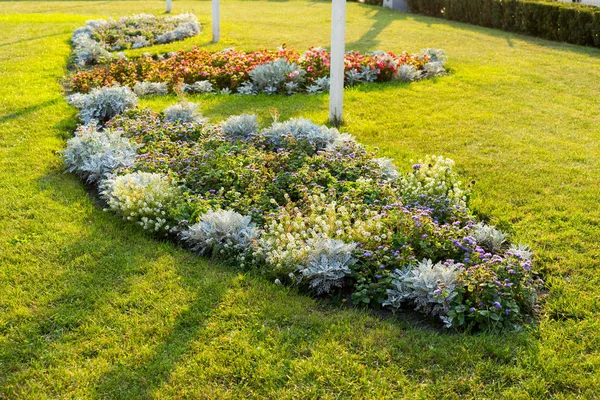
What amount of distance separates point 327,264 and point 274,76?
553cm

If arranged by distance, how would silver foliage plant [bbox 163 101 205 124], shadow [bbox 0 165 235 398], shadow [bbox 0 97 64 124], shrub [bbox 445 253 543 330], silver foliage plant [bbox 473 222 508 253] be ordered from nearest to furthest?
shadow [bbox 0 165 235 398], shrub [bbox 445 253 543 330], silver foliage plant [bbox 473 222 508 253], silver foliage plant [bbox 163 101 205 124], shadow [bbox 0 97 64 124]

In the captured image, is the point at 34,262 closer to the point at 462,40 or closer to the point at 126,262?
the point at 126,262

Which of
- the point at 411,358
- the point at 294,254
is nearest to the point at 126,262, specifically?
the point at 294,254

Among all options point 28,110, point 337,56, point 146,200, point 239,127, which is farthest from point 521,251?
point 28,110

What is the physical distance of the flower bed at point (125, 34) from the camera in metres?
11.4

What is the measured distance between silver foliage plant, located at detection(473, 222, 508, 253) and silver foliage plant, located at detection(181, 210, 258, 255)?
173 cm

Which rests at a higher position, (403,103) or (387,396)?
(403,103)

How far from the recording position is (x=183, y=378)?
3.24m

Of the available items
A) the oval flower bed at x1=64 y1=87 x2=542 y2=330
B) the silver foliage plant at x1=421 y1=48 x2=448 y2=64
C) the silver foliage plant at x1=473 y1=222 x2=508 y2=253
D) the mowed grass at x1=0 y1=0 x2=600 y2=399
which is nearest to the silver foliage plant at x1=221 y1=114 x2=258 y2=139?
the oval flower bed at x1=64 y1=87 x2=542 y2=330

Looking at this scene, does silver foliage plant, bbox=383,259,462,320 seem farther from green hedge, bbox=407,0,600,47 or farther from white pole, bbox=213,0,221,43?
green hedge, bbox=407,0,600,47

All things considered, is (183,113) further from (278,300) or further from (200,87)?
(278,300)

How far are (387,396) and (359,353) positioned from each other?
381 mm

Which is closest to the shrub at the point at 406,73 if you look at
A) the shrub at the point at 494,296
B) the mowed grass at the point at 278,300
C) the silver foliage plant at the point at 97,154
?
the mowed grass at the point at 278,300

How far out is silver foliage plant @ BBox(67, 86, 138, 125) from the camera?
752 centimetres
